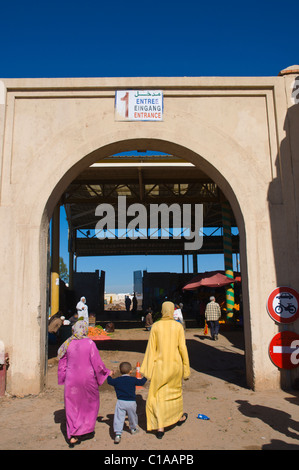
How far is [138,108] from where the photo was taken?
7555 millimetres

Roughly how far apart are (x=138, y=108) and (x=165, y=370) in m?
5.16

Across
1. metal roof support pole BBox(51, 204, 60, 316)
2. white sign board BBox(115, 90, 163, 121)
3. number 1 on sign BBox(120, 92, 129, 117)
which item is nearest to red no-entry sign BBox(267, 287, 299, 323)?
white sign board BBox(115, 90, 163, 121)

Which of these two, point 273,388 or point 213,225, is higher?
point 213,225

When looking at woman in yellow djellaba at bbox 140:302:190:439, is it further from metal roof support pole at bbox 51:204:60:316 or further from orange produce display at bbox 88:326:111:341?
metal roof support pole at bbox 51:204:60:316

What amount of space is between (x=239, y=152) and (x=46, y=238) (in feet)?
14.0

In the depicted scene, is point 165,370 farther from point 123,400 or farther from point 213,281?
point 213,281

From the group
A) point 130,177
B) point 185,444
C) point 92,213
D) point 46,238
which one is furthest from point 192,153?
point 92,213

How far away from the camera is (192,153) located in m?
7.54

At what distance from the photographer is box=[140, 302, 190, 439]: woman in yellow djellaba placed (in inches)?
190

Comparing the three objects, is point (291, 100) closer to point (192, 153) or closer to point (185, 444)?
point (192, 153)

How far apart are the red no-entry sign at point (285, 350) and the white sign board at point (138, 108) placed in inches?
192

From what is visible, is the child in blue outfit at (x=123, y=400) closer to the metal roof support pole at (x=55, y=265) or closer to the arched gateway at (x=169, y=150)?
the arched gateway at (x=169, y=150)

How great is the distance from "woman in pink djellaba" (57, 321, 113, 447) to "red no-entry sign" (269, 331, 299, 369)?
139 inches

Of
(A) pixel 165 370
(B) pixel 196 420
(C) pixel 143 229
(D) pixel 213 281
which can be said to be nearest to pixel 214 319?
(D) pixel 213 281
